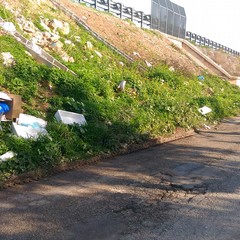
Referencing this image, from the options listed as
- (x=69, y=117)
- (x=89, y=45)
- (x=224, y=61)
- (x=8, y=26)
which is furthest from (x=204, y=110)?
(x=224, y=61)

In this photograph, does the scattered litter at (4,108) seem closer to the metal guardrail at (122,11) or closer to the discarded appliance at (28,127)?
the discarded appliance at (28,127)

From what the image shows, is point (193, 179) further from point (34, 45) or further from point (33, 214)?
point (34, 45)

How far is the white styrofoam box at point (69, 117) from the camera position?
289 inches

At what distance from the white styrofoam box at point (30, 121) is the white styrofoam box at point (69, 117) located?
36cm

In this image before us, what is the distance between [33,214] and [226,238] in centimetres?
216

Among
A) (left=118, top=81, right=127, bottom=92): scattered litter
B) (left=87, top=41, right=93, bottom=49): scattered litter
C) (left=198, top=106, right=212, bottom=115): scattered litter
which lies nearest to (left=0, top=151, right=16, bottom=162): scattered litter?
(left=118, top=81, right=127, bottom=92): scattered litter

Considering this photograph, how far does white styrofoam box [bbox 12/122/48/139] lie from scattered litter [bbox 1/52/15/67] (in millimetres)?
2275

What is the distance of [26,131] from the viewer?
21.3 ft

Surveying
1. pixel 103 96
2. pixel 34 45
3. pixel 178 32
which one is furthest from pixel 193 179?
pixel 178 32

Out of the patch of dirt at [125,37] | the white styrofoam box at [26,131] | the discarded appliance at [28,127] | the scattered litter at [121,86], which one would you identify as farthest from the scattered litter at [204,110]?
→ the white styrofoam box at [26,131]

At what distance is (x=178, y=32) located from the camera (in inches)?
1113

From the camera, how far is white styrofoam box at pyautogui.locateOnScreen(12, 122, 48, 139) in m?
6.36

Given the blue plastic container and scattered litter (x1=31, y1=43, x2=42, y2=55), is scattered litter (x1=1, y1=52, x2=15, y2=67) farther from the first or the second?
the blue plastic container

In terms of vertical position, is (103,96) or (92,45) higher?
(92,45)
